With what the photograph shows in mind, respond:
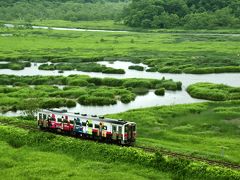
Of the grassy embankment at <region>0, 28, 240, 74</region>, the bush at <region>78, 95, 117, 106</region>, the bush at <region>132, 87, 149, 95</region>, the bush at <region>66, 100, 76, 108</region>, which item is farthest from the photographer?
the grassy embankment at <region>0, 28, 240, 74</region>

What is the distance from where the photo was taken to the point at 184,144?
57.4 metres

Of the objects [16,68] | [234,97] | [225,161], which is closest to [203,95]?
[234,97]

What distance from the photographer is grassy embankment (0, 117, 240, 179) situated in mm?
46469

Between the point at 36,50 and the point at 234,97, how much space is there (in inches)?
3720

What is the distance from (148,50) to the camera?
16312cm

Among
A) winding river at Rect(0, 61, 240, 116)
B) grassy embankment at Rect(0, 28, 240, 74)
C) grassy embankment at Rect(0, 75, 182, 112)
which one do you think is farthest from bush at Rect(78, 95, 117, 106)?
grassy embankment at Rect(0, 28, 240, 74)

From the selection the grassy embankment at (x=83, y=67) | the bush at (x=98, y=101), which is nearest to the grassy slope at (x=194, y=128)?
the bush at (x=98, y=101)

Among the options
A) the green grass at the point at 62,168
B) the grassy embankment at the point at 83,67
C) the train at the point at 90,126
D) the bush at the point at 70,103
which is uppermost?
the train at the point at 90,126

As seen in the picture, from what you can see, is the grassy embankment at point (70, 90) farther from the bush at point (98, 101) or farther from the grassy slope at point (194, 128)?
the grassy slope at point (194, 128)

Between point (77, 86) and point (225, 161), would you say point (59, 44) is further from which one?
point (225, 161)

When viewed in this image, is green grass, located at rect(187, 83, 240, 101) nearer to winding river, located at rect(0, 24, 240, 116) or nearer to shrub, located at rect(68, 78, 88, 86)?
winding river, located at rect(0, 24, 240, 116)

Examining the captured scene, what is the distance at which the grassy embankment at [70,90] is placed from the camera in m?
86.6

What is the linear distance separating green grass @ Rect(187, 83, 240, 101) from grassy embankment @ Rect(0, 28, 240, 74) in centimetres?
2242

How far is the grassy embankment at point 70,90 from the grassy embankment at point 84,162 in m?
18.8
